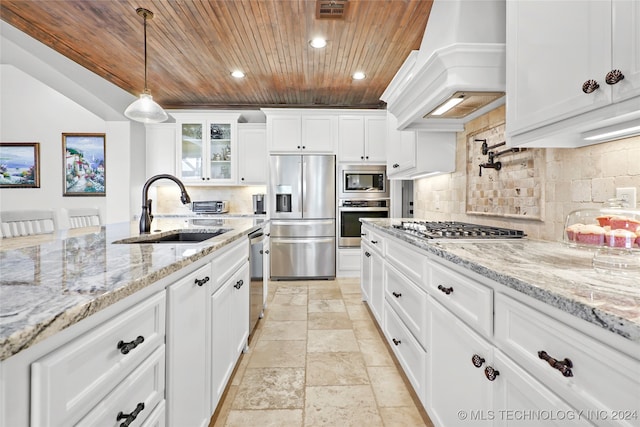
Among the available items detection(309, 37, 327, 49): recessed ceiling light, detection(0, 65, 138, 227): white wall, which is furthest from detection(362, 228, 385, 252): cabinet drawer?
detection(0, 65, 138, 227): white wall

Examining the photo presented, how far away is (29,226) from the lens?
2.22 metres

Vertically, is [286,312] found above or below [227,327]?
below

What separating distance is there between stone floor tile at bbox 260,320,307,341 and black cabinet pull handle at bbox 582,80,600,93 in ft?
7.48

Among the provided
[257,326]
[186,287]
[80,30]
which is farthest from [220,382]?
[80,30]

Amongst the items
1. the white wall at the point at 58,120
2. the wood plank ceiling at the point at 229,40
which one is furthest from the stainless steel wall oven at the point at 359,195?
the white wall at the point at 58,120

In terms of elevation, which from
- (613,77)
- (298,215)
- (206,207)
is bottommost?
(298,215)

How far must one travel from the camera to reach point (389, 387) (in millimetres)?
1840

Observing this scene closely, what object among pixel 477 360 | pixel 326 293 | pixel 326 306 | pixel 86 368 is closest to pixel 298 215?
pixel 326 293

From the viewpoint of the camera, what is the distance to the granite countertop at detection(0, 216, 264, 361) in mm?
481

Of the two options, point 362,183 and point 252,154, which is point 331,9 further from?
point 252,154

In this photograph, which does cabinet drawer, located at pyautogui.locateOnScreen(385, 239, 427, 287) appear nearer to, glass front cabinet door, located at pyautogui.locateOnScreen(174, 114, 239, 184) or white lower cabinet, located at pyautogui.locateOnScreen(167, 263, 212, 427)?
white lower cabinet, located at pyautogui.locateOnScreen(167, 263, 212, 427)

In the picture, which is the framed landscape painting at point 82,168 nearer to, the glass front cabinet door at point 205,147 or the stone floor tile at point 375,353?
the glass front cabinet door at point 205,147

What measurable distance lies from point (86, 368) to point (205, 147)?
14.7 feet

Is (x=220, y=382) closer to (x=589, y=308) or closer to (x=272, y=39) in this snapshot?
(x=589, y=308)
